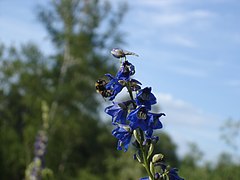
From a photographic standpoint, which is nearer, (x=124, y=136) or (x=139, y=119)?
(x=139, y=119)

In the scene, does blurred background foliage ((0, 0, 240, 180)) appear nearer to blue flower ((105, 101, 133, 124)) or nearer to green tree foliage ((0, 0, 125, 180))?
green tree foliage ((0, 0, 125, 180))

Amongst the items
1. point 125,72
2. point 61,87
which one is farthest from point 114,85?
point 61,87

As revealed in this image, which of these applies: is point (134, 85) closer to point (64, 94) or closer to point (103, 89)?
point (103, 89)

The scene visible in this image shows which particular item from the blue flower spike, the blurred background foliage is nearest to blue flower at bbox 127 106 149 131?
the blue flower spike

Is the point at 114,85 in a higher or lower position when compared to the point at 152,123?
higher

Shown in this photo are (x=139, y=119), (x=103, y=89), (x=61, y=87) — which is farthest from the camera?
(x=61, y=87)

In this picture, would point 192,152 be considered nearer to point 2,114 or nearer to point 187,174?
point 2,114
